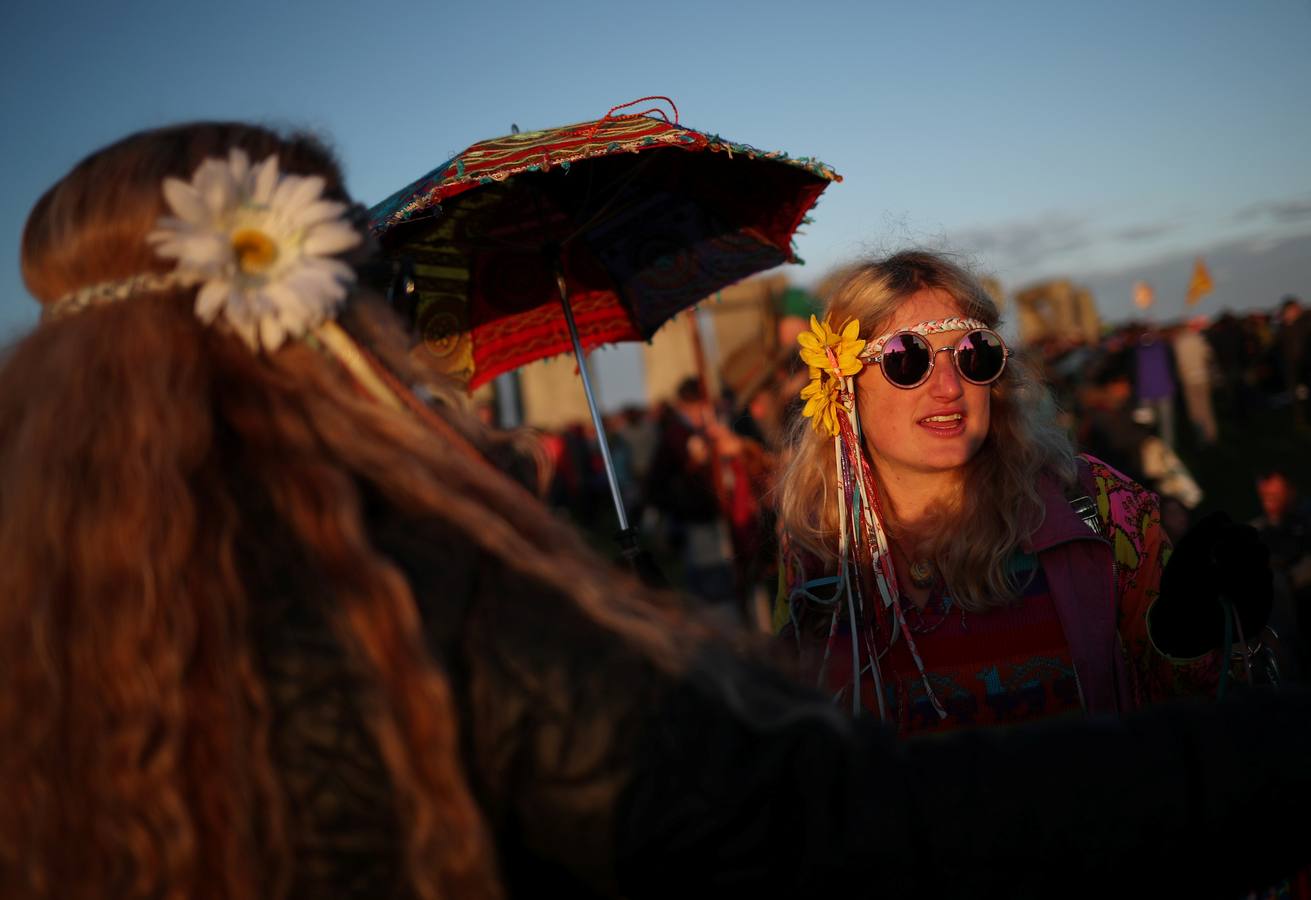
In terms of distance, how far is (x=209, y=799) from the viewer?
39.9 inches

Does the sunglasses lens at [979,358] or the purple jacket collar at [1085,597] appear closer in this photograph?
the purple jacket collar at [1085,597]

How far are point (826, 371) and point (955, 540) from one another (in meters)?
0.59

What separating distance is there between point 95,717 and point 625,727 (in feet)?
1.75

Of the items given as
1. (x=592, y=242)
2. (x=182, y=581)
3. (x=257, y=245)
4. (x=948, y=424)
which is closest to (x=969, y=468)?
(x=948, y=424)

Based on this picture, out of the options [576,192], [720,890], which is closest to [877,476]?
[576,192]

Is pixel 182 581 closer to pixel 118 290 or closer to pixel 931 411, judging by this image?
pixel 118 290

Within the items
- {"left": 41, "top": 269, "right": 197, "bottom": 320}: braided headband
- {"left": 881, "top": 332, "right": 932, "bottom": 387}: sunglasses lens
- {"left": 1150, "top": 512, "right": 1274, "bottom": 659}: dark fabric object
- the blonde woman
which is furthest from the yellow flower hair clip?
{"left": 41, "top": 269, "right": 197, "bottom": 320}: braided headband

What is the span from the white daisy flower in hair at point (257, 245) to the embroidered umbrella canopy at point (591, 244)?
1.38 metres

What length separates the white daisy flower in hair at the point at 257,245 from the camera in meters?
1.14

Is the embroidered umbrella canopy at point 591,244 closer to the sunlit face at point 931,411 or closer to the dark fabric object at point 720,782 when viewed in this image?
the sunlit face at point 931,411

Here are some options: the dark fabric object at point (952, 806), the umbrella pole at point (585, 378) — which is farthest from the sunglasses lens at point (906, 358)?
the dark fabric object at point (952, 806)

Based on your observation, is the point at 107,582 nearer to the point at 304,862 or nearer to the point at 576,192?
the point at 304,862

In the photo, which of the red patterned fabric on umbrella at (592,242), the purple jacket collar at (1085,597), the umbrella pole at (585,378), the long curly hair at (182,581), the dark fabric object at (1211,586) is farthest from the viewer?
the umbrella pole at (585,378)

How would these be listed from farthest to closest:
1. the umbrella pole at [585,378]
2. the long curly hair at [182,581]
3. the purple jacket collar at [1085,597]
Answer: the umbrella pole at [585,378]
the purple jacket collar at [1085,597]
the long curly hair at [182,581]
